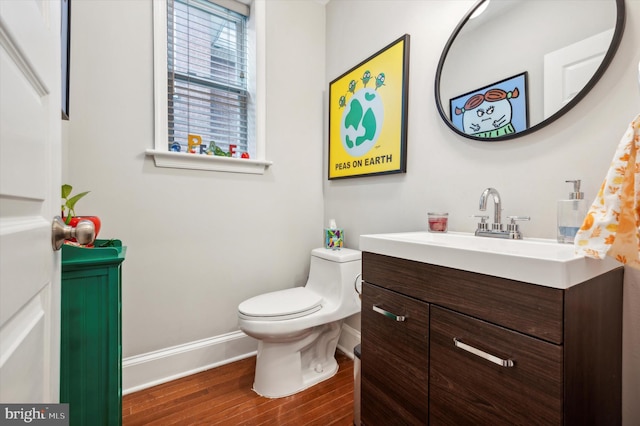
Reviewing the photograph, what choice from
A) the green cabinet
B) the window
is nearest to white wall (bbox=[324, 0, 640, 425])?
the window

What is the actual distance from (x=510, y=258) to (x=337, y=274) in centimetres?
111

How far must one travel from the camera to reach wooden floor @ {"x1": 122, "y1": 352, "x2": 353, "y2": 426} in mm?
1356

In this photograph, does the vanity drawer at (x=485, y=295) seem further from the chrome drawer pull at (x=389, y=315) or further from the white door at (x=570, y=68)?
the white door at (x=570, y=68)

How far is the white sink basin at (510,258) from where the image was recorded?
0.65m

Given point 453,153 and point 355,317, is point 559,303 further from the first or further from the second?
point 355,317

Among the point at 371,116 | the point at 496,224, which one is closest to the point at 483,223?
the point at 496,224

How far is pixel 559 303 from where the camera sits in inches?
25.3

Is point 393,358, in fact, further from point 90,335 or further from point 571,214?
point 90,335

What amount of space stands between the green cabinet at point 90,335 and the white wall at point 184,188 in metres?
0.78

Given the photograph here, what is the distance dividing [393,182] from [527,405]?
1189 mm

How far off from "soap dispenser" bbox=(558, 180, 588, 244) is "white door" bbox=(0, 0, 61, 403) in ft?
4.37

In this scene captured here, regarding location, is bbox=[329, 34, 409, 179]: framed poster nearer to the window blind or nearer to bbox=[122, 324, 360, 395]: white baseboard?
the window blind

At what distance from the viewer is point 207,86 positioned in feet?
6.31

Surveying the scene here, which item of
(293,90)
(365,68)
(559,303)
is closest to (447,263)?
(559,303)
